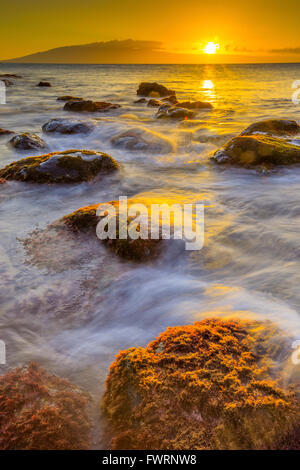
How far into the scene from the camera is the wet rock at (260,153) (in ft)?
22.4

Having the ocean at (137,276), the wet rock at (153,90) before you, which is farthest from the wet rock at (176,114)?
the wet rock at (153,90)

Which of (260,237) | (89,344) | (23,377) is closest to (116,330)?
(89,344)

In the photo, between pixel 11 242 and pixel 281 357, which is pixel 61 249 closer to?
pixel 11 242

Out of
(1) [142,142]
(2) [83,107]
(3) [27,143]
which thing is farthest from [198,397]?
(2) [83,107]

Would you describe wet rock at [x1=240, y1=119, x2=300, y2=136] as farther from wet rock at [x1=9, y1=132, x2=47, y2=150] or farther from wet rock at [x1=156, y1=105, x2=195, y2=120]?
wet rock at [x1=9, y1=132, x2=47, y2=150]

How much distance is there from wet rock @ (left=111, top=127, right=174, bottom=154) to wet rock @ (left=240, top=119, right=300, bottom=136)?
2675mm

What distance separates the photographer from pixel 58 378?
2.22m

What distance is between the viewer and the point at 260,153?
6.93m

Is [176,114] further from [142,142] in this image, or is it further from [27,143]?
[27,143]

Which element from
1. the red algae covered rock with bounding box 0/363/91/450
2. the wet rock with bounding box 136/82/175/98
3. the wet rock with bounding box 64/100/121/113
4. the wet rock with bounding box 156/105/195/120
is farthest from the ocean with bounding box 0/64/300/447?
the wet rock with bounding box 136/82/175/98

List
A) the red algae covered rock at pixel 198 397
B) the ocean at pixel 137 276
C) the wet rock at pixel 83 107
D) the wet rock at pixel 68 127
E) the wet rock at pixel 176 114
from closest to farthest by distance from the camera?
1. the red algae covered rock at pixel 198 397
2. the ocean at pixel 137 276
3. the wet rock at pixel 68 127
4. the wet rock at pixel 176 114
5. the wet rock at pixel 83 107

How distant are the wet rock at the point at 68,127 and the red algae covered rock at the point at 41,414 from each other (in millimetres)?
9950

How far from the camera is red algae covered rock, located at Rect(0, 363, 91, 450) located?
166cm

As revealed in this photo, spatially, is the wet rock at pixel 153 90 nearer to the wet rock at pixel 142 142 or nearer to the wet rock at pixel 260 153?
the wet rock at pixel 142 142
